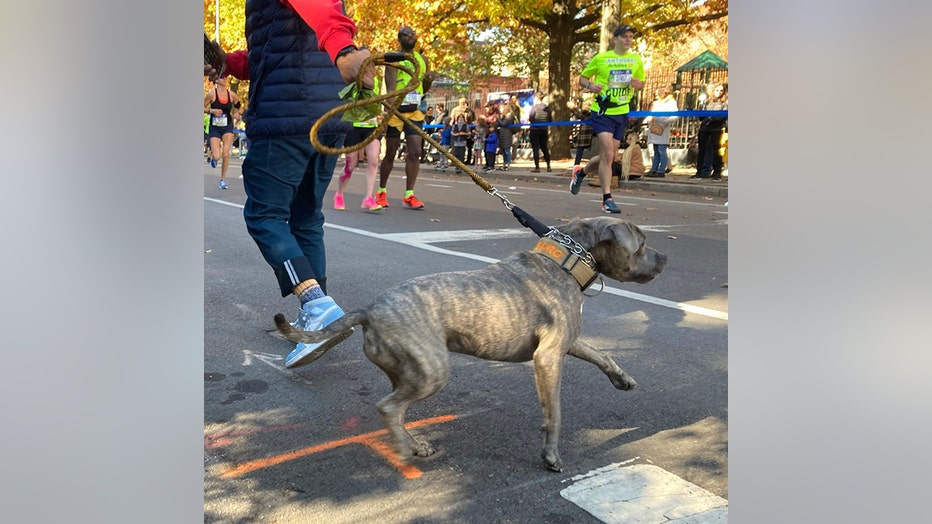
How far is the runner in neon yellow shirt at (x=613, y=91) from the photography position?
1123 centimetres

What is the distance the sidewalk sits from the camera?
52.7ft

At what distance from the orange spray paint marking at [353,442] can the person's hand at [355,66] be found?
1.33 metres

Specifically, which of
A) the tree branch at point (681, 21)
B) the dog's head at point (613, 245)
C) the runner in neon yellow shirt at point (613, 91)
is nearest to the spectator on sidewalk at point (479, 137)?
the tree branch at point (681, 21)

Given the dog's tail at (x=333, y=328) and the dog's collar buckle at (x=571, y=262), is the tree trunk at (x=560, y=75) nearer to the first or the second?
the dog's collar buckle at (x=571, y=262)

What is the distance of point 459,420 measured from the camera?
342 centimetres

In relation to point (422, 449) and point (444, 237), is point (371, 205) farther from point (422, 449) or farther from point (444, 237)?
point (422, 449)

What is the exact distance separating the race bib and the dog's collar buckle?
8.66m

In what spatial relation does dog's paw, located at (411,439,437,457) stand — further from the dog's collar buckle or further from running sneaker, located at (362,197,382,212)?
running sneaker, located at (362,197,382,212)

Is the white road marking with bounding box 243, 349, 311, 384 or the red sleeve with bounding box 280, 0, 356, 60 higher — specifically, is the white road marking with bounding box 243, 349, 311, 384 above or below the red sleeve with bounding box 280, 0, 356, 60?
below

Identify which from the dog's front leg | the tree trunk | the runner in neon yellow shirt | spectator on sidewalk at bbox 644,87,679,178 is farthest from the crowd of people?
the tree trunk

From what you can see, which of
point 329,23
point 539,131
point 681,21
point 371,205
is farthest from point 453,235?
point 681,21

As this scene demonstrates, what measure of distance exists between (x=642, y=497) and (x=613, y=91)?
932cm
